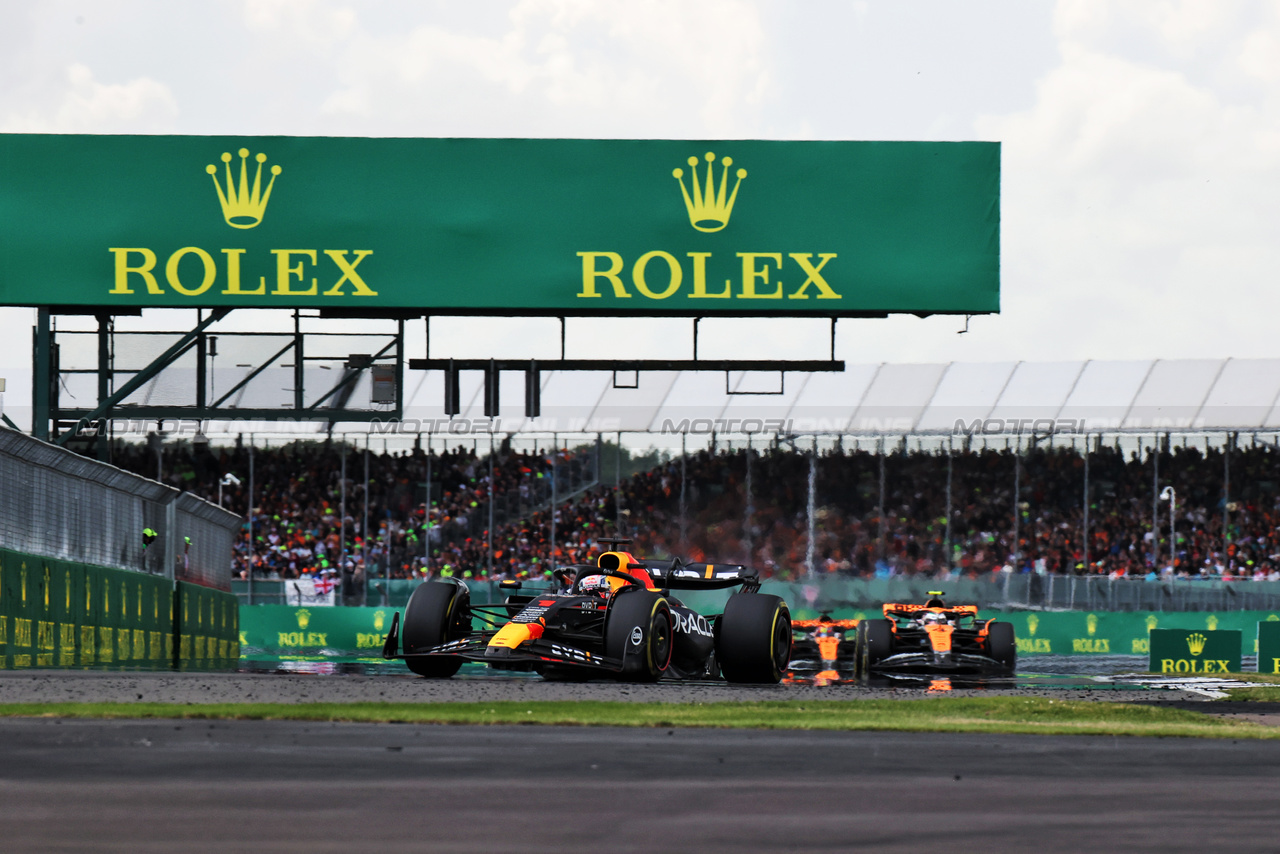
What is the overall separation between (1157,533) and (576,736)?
37407 millimetres

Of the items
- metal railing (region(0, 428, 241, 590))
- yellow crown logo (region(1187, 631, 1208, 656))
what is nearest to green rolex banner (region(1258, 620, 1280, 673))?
yellow crown logo (region(1187, 631, 1208, 656))

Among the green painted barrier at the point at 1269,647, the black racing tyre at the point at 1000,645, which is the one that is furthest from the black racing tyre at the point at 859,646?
the green painted barrier at the point at 1269,647

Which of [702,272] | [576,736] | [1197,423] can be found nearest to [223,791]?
[576,736]

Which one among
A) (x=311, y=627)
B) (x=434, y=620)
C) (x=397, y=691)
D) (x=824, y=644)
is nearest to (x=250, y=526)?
(x=311, y=627)

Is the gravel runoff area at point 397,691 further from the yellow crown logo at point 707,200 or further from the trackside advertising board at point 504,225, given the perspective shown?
the yellow crown logo at point 707,200

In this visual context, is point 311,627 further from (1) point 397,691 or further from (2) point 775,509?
(1) point 397,691

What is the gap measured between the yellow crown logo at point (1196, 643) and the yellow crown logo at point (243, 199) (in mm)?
14767

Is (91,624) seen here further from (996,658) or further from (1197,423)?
(1197,423)

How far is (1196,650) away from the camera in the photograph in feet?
90.4

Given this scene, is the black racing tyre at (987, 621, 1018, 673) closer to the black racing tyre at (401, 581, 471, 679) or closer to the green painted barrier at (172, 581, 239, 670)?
the black racing tyre at (401, 581, 471, 679)

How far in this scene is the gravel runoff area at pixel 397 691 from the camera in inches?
485

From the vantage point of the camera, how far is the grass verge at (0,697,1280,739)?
10266mm

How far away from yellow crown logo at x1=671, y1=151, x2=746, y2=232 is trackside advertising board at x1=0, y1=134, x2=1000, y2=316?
3cm

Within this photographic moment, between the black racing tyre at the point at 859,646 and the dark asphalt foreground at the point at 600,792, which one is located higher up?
the dark asphalt foreground at the point at 600,792
